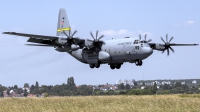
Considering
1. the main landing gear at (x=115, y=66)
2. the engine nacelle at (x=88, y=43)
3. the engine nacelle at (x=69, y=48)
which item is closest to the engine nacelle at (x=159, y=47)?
the main landing gear at (x=115, y=66)

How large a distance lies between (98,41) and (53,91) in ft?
136

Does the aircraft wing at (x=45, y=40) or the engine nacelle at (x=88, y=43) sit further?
the engine nacelle at (x=88, y=43)

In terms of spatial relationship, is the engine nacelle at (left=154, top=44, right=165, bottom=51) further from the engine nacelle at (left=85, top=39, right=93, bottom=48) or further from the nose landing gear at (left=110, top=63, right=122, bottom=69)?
the engine nacelle at (left=85, top=39, right=93, bottom=48)

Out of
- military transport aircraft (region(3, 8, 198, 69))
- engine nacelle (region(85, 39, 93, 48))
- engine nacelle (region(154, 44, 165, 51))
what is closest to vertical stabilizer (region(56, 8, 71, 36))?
military transport aircraft (region(3, 8, 198, 69))

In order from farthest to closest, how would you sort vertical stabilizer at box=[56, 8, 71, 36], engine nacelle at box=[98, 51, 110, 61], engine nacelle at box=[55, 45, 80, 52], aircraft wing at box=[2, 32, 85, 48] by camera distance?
vertical stabilizer at box=[56, 8, 71, 36] < engine nacelle at box=[98, 51, 110, 61] < engine nacelle at box=[55, 45, 80, 52] < aircraft wing at box=[2, 32, 85, 48]

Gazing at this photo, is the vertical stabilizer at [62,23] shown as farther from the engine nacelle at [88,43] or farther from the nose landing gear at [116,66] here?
the nose landing gear at [116,66]

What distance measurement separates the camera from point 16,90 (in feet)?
390

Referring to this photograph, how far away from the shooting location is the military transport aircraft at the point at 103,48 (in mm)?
62344

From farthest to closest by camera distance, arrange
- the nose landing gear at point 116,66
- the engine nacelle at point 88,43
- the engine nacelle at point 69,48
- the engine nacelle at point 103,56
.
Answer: the nose landing gear at point 116,66
the engine nacelle at point 88,43
the engine nacelle at point 103,56
the engine nacelle at point 69,48

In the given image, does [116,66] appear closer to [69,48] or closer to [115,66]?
[115,66]

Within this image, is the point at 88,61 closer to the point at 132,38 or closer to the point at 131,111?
the point at 132,38

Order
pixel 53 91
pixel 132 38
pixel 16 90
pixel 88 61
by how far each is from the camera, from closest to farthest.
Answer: pixel 132 38 → pixel 88 61 → pixel 53 91 → pixel 16 90

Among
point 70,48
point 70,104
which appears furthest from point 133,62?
point 70,104

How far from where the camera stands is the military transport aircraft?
62344 mm
